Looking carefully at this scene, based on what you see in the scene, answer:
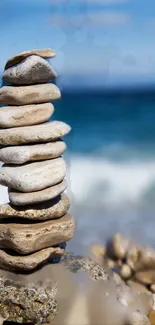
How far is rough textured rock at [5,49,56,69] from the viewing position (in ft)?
10.4

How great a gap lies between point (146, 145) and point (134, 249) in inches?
176

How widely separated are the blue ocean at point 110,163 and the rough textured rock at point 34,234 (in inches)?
31.4

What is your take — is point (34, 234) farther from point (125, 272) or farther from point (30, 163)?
point (125, 272)

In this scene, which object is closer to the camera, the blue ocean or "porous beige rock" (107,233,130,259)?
"porous beige rock" (107,233,130,259)

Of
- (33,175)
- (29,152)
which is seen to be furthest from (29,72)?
(33,175)

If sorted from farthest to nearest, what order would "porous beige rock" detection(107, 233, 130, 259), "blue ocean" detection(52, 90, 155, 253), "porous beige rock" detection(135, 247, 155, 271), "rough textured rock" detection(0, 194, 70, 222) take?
"blue ocean" detection(52, 90, 155, 253)
"porous beige rock" detection(107, 233, 130, 259)
"porous beige rock" detection(135, 247, 155, 271)
"rough textured rock" detection(0, 194, 70, 222)

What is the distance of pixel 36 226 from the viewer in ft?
10.8

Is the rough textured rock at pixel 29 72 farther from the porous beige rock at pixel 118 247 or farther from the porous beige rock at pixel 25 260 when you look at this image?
the porous beige rock at pixel 118 247

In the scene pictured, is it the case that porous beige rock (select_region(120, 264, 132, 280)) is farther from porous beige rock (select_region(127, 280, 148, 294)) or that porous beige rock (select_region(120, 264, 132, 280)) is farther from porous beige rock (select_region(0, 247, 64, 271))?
porous beige rock (select_region(0, 247, 64, 271))

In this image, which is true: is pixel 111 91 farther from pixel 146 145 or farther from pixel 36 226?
pixel 36 226

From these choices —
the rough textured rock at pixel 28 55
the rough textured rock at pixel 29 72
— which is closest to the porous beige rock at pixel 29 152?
the rough textured rock at pixel 29 72

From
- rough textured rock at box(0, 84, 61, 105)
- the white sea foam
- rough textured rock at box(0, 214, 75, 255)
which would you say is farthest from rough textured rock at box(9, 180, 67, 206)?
the white sea foam

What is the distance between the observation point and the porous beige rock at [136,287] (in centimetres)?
376

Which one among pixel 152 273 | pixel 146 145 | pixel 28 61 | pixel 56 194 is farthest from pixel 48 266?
pixel 146 145
